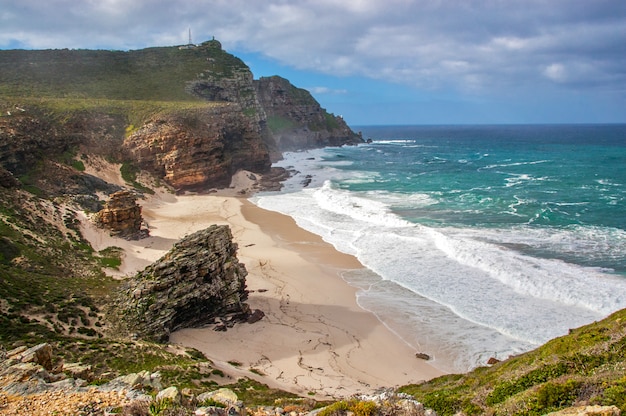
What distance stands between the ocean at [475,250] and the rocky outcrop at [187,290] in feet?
24.7

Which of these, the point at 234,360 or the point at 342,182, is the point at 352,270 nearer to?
the point at 234,360

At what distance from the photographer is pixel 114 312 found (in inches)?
711

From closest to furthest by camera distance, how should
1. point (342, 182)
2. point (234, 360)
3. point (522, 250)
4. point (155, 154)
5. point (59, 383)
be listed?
point (59, 383)
point (234, 360)
point (522, 250)
point (155, 154)
point (342, 182)

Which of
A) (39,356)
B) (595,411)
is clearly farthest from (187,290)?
(595,411)

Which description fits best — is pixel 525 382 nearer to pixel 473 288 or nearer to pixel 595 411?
pixel 595 411

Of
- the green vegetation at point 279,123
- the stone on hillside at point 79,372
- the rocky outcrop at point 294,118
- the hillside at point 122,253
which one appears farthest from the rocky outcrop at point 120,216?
the green vegetation at point 279,123

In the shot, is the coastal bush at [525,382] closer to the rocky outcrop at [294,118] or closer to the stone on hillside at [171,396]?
the stone on hillside at [171,396]

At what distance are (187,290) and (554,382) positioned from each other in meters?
15.0

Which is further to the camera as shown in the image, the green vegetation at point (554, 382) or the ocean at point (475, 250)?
the ocean at point (475, 250)

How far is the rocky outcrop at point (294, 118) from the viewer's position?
388 ft

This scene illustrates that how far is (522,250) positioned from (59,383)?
29.1m

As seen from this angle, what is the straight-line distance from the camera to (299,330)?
20250mm

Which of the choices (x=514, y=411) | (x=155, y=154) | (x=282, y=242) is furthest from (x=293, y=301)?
(x=155, y=154)

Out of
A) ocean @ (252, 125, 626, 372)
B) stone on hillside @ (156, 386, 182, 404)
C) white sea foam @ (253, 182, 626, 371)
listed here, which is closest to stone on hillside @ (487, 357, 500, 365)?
ocean @ (252, 125, 626, 372)
